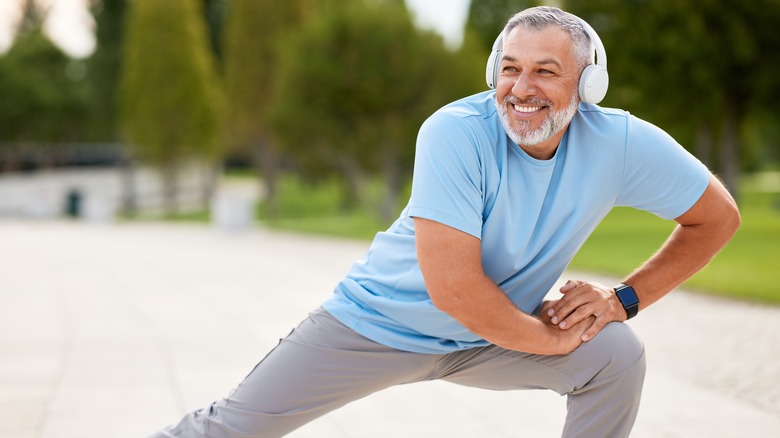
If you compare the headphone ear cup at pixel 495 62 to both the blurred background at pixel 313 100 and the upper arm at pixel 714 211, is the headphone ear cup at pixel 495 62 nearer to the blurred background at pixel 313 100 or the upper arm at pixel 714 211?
the upper arm at pixel 714 211

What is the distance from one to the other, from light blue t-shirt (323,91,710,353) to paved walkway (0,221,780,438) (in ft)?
6.12

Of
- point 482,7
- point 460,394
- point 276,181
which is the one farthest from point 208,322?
point 482,7

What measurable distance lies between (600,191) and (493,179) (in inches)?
13.5

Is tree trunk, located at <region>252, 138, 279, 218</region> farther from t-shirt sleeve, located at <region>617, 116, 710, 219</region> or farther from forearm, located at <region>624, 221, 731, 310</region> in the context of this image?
t-shirt sleeve, located at <region>617, 116, 710, 219</region>

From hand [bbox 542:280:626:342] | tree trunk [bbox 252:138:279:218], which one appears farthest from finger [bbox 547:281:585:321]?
tree trunk [bbox 252:138:279:218]

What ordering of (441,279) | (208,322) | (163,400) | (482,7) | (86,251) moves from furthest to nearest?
(482,7) → (86,251) → (208,322) → (163,400) → (441,279)

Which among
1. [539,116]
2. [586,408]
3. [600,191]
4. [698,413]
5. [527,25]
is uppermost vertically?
[527,25]

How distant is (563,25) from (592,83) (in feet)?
0.58

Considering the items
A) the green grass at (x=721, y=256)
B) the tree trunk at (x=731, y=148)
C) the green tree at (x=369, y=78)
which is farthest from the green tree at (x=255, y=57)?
the green grass at (x=721, y=256)

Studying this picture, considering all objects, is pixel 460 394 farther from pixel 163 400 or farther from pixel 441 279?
pixel 441 279

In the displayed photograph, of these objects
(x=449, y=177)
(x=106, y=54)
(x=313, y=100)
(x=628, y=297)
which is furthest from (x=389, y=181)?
(x=449, y=177)

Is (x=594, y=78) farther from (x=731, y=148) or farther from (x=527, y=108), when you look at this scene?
(x=731, y=148)

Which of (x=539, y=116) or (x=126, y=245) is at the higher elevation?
(x=539, y=116)

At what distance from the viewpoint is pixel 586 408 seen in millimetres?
2707
